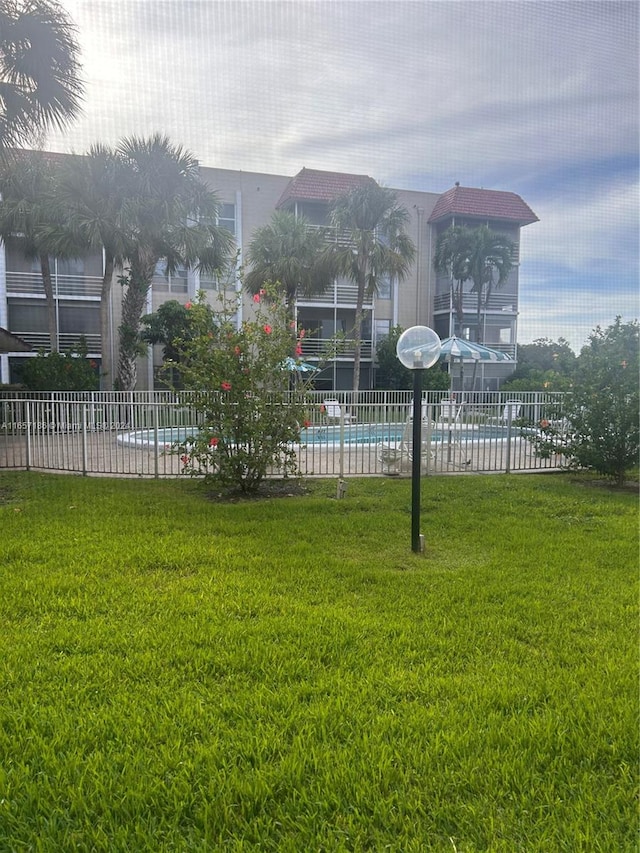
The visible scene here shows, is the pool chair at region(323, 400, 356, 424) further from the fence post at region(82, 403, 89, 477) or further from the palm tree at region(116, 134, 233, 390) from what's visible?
the palm tree at region(116, 134, 233, 390)

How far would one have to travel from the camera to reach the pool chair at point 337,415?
933 centimetres

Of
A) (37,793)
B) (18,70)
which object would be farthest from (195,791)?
(18,70)

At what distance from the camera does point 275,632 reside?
3.39m

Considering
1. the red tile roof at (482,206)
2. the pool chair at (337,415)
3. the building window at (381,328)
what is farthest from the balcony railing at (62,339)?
the pool chair at (337,415)

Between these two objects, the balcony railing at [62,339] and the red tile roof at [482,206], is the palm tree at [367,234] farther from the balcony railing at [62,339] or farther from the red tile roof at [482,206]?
the balcony railing at [62,339]

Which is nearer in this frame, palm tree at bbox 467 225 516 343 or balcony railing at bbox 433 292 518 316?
palm tree at bbox 467 225 516 343

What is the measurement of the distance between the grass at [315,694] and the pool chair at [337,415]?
13.2 feet

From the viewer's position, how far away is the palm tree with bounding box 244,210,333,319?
23.4m

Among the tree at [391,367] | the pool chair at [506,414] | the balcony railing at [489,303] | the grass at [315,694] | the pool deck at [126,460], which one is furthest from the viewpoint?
the balcony railing at [489,303]

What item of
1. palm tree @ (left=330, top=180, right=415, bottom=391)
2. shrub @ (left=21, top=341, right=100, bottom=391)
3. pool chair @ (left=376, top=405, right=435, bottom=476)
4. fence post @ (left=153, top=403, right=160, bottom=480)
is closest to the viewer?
fence post @ (left=153, top=403, right=160, bottom=480)

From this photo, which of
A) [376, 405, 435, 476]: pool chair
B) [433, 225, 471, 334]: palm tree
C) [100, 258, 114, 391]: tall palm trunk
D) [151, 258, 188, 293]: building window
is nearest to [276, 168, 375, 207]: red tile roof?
[433, 225, 471, 334]: palm tree

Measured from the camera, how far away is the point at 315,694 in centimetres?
273

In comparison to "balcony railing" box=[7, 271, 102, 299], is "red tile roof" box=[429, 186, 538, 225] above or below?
above

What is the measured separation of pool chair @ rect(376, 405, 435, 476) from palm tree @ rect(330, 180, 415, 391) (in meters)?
12.9
